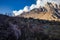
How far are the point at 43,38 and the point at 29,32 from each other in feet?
15.3

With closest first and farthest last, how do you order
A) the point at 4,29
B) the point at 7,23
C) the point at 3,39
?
the point at 3,39 < the point at 4,29 < the point at 7,23

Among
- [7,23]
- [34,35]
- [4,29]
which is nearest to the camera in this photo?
[4,29]

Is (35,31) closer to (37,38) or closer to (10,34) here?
(37,38)

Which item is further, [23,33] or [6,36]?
[23,33]

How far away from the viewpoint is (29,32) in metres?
26.9

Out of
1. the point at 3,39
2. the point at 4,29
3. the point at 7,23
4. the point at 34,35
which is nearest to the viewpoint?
the point at 3,39

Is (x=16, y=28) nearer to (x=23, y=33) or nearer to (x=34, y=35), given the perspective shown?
(x=23, y=33)

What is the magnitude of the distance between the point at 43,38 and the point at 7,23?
8.32 metres

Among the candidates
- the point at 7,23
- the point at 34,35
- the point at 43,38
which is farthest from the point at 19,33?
the point at 43,38

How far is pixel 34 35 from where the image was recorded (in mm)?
28344

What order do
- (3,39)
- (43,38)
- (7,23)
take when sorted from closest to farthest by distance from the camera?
(3,39), (7,23), (43,38)

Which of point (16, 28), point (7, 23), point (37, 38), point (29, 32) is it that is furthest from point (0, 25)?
point (37, 38)

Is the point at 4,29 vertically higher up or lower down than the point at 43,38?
higher up

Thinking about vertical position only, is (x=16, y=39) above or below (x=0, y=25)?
below
